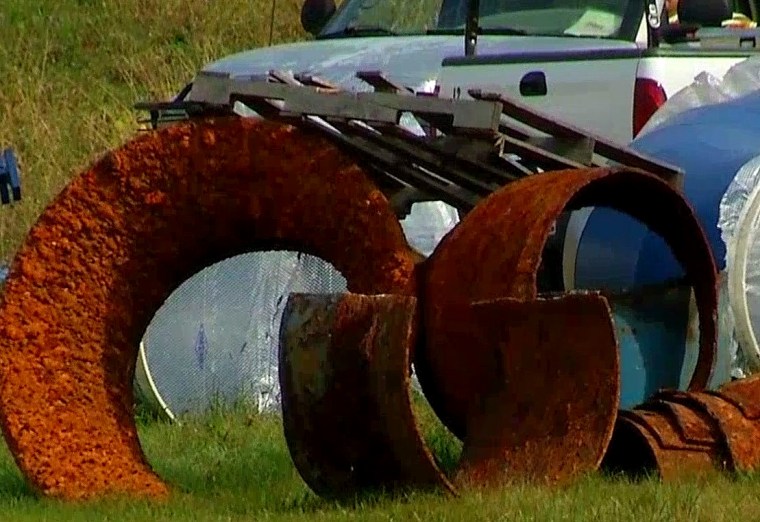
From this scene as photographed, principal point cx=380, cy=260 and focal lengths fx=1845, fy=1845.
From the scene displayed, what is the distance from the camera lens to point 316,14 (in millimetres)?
12586

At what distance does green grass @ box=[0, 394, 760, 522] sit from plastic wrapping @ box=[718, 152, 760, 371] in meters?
1.22

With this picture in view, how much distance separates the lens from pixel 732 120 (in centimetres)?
768

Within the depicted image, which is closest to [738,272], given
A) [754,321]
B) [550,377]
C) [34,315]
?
[754,321]

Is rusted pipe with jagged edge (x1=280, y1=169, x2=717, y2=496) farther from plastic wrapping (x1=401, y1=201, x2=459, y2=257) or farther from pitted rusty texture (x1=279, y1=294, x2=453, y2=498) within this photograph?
plastic wrapping (x1=401, y1=201, x2=459, y2=257)

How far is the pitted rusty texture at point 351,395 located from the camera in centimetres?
546

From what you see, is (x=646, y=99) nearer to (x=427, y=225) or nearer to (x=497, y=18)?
(x=427, y=225)

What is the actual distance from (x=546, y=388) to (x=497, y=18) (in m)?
5.15

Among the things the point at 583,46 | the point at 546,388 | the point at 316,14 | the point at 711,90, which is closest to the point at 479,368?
the point at 546,388

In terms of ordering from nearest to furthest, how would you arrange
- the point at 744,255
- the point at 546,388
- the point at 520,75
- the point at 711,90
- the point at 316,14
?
the point at 546,388
the point at 744,255
the point at 711,90
the point at 520,75
the point at 316,14

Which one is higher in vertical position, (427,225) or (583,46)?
(583,46)

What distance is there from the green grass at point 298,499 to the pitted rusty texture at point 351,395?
0.35 ft

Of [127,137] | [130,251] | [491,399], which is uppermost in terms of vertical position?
[130,251]

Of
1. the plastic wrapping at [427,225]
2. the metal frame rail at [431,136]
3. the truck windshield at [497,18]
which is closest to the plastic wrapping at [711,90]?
the plastic wrapping at [427,225]

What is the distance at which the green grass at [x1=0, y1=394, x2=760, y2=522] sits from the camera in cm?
524
